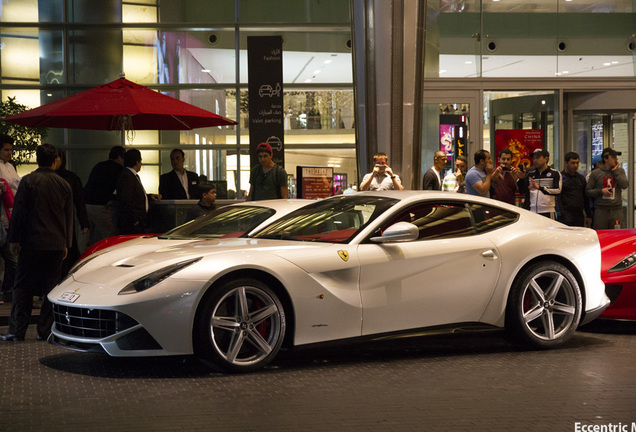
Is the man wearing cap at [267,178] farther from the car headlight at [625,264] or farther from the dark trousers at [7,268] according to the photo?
the car headlight at [625,264]

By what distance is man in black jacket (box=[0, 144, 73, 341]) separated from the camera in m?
8.45

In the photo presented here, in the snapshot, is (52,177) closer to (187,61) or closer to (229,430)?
(229,430)

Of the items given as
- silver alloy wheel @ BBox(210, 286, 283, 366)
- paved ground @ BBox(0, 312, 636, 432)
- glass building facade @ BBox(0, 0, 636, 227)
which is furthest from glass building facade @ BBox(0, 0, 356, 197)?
silver alloy wheel @ BBox(210, 286, 283, 366)

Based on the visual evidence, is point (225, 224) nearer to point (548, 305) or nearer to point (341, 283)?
point (341, 283)

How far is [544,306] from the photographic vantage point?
25.5ft

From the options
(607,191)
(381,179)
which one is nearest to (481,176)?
(381,179)

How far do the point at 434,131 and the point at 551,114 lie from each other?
2.48 m

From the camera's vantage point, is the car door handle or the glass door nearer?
the car door handle

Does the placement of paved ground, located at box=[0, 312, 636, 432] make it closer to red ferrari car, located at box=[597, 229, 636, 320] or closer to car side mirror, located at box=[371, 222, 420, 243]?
red ferrari car, located at box=[597, 229, 636, 320]

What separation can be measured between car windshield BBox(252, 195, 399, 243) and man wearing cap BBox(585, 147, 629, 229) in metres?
7.70

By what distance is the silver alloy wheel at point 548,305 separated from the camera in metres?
7.72

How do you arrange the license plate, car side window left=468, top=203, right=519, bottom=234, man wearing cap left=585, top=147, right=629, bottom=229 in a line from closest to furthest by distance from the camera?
1. the license plate
2. car side window left=468, top=203, right=519, bottom=234
3. man wearing cap left=585, top=147, right=629, bottom=229

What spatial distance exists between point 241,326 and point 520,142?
12.7m

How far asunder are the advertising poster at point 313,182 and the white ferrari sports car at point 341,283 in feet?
15.7
